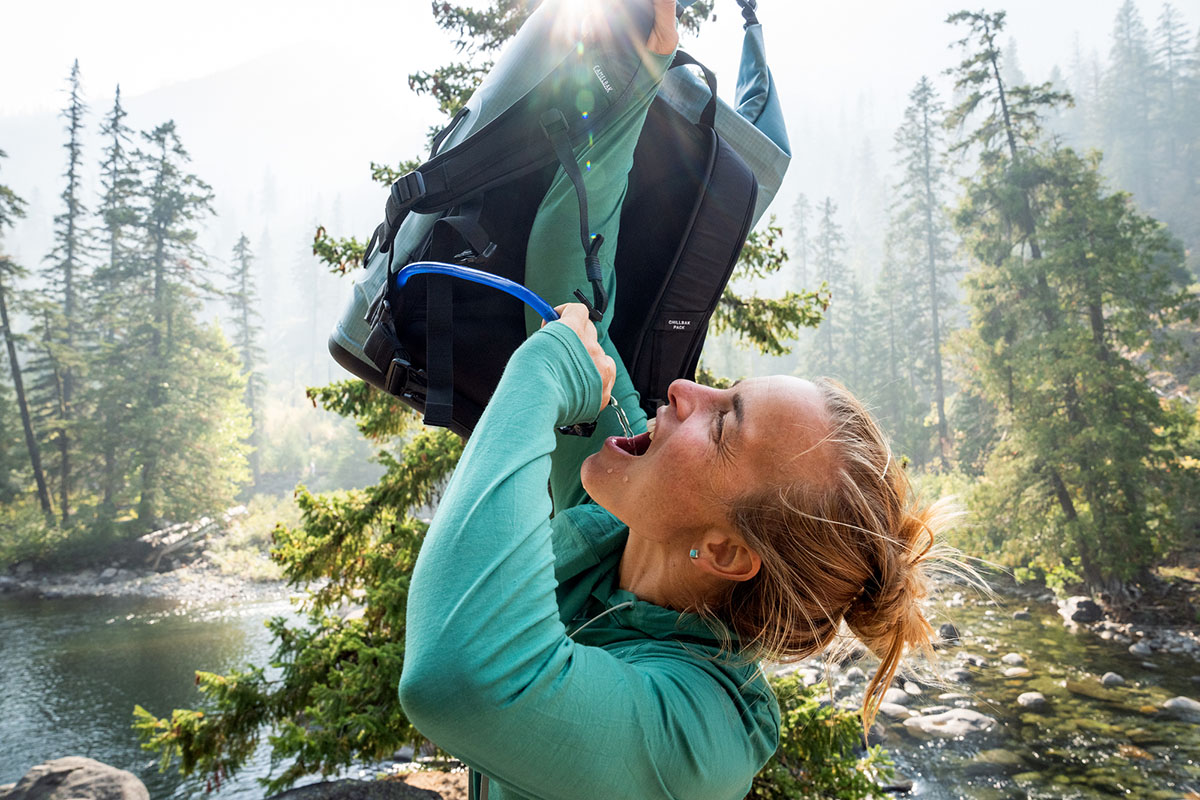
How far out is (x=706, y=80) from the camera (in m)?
1.77

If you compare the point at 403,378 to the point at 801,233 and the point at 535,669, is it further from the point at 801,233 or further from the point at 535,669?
the point at 801,233

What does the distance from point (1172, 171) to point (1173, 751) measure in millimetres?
59159

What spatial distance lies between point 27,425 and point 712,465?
31.1 metres

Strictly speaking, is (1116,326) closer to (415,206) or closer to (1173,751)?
(1173,751)

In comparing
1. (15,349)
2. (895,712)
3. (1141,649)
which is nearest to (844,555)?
(895,712)

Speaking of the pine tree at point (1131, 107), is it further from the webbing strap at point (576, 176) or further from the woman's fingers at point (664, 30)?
the webbing strap at point (576, 176)

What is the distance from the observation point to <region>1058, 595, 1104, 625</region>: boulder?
15797 mm

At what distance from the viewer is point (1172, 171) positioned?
53.1m

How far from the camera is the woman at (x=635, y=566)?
2.90 feet

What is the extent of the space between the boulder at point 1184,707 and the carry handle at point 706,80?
1361 centimetres

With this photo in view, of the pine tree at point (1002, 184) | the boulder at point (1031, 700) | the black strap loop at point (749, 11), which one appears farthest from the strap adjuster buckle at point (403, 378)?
the pine tree at point (1002, 184)

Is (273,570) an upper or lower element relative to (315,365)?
lower

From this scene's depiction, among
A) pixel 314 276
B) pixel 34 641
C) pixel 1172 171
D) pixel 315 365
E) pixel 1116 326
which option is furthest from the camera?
pixel 315 365

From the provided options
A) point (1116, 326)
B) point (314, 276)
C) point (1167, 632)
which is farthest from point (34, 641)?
point (314, 276)
